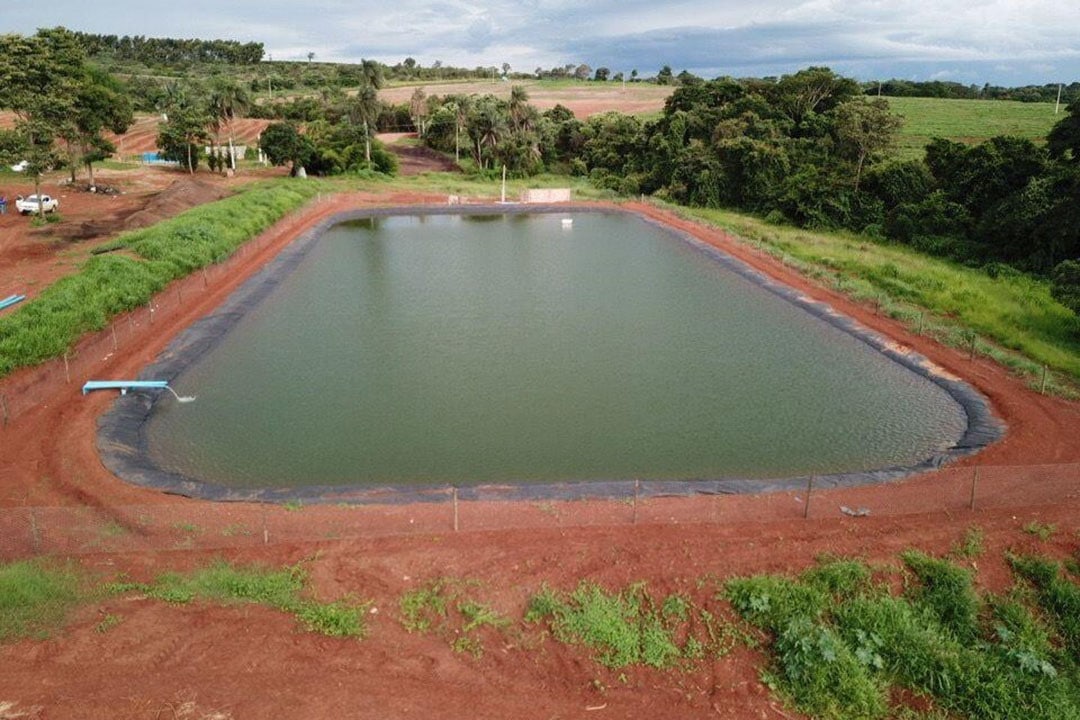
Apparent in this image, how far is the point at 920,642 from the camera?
380 inches

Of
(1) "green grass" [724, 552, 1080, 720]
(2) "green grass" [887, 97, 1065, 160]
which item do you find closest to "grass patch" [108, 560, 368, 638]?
(1) "green grass" [724, 552, 1080, 720]

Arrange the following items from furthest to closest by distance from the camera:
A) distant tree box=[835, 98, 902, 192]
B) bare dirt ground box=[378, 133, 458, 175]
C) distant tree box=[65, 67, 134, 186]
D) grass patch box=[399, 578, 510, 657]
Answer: bare dirt ground box=[378, 133, 458, 175], distant tree box=[65, 67, 134, 186], distant tree box=[835, 98, 902, 192], grass patch box=[399, 578, 510, 657]

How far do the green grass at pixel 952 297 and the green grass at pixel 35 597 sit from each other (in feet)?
63.9

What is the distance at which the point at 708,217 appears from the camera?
44.0 meters

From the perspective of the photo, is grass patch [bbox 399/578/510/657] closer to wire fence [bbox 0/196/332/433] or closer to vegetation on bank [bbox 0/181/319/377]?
wire fence [bbox 0/196/332/433]

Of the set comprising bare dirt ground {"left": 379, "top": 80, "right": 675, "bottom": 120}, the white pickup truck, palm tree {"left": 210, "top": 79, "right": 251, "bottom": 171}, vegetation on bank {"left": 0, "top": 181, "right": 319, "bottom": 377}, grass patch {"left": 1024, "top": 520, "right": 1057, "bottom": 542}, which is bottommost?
grass patch {"left": 1024, "top": 520, "right": 1057, "bottom": 542}

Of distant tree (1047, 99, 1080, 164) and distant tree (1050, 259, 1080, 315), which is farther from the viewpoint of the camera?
distant tree (1047, 99, 1080, 164)

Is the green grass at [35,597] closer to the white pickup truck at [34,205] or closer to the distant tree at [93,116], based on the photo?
the white pickup truck at [34,205]

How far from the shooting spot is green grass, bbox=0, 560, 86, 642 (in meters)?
9.52

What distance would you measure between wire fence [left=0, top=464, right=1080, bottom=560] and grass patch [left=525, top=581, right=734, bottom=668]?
1913mm

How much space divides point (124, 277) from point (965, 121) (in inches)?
2565

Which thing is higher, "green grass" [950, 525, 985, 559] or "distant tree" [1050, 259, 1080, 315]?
"distant tree" [1050, 259, 1080, 315]

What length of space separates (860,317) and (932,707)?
17.0 metres

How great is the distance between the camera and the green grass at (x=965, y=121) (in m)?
54.8
